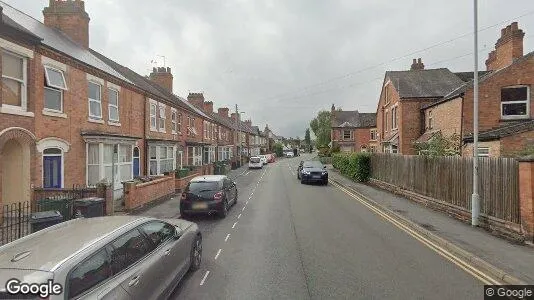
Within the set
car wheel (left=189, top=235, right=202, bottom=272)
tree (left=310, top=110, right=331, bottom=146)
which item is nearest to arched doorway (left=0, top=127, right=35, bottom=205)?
car wheel (left=189, top=235, right=202, bottom=272)

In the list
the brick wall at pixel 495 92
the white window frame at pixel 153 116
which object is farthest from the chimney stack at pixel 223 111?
the brick wall at pixel 495 92

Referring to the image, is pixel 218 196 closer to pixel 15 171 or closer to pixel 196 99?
pixel 15 171

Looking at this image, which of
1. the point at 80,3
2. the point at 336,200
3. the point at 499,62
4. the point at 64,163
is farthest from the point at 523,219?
the point at 80,3

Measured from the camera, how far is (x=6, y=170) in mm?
10906

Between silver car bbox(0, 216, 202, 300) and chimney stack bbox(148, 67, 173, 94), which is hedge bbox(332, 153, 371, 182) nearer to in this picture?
chimney stack bbox(148, 67, 173, 94)

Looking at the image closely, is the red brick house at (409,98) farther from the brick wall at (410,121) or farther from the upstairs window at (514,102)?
the upstairs window at (514,102)

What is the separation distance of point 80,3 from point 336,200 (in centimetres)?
1694

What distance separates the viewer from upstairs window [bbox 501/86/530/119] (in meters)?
18.7

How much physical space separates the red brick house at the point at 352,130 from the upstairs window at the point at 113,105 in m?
41.1

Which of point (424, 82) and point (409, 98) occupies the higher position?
point (424, 82)

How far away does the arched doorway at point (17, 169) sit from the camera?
10.8 meters

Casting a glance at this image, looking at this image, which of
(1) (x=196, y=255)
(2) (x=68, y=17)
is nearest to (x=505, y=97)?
(1) (x=196, y=255)

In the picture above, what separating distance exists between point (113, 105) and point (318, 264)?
44.8ft

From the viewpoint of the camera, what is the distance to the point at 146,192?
14406 mm
